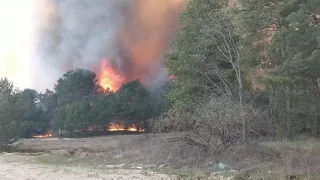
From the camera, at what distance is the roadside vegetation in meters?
22.6

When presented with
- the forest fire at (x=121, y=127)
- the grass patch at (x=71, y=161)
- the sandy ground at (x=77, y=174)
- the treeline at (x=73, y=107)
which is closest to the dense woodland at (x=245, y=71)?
the grass patch at (x=71, y=161)

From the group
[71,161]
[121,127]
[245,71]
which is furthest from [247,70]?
[121,127]

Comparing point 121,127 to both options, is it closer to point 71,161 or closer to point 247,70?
point 71,161

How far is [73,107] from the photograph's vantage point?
67.2 m

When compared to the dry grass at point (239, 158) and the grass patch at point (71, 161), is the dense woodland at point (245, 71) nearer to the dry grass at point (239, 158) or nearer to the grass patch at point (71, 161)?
the dry grass at point (239, 158)

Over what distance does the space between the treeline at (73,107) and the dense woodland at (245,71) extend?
22.8m

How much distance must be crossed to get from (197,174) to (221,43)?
16.7m

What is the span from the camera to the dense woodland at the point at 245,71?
24.1m

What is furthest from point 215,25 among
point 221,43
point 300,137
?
point 300,137

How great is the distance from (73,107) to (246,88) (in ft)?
138

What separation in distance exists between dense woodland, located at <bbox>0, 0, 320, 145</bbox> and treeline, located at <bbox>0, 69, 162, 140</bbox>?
22.8 meters

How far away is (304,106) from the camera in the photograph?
28.0 m

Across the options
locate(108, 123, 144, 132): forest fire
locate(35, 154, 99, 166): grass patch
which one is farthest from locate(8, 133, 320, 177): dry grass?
locate(108, 123, 144, 132): forest fire

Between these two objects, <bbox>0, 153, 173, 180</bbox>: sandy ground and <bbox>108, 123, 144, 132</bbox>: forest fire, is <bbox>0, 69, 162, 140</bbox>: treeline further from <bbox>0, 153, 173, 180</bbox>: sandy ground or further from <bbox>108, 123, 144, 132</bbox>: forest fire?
<bbox>0, 153, 173, 180</bbox>: sandy ground
